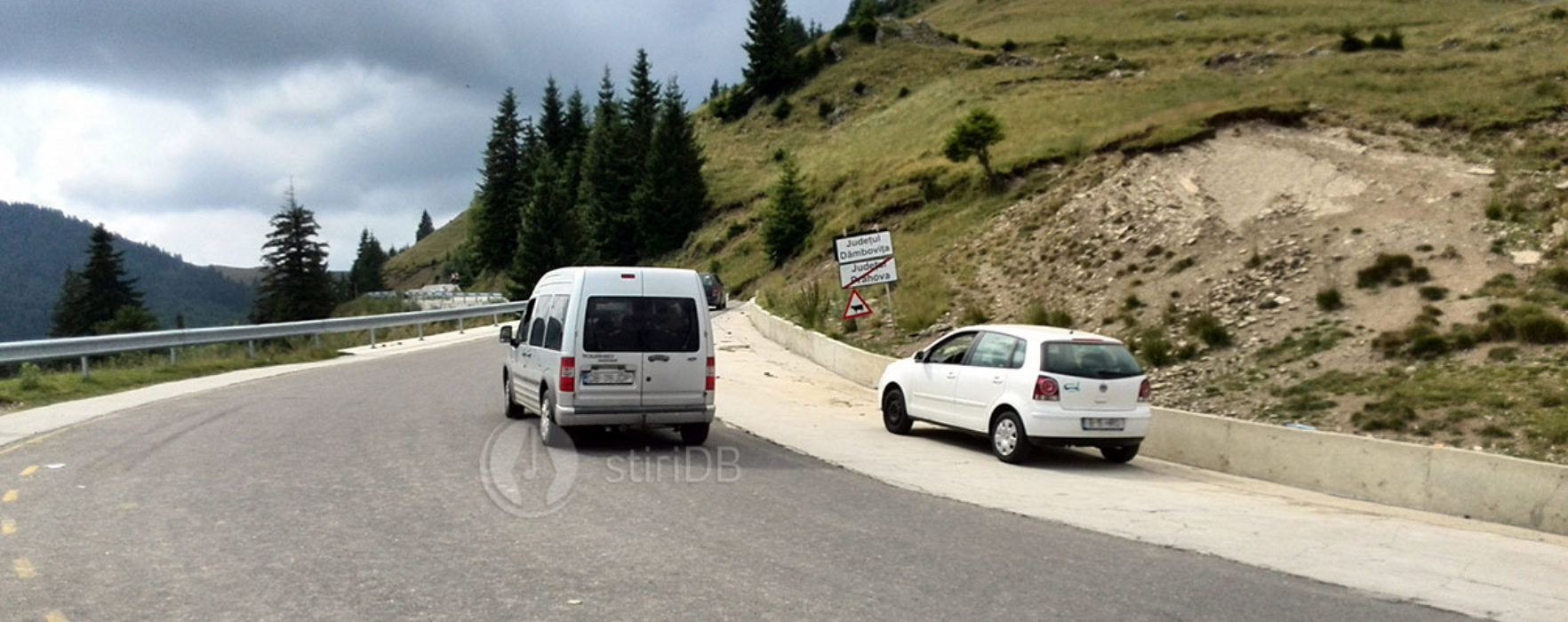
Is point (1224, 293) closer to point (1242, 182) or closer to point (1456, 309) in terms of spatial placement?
point (1456, 309)

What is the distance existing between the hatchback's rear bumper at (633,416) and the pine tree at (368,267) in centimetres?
16494

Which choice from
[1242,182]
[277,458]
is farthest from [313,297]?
[277,458]

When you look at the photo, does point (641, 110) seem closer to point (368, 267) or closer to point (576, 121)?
point (576, 121)

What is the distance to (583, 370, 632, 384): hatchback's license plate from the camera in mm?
11656

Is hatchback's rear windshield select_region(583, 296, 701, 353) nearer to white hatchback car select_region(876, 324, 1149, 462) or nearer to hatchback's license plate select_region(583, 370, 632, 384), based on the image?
hatchback's license plate select_region(583, 370, 632, 384)

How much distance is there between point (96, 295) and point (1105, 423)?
83389mm

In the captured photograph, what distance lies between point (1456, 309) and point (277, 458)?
60.8 ft

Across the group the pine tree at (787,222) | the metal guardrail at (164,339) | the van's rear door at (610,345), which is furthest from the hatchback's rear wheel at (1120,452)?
the pine tree at (787,222)

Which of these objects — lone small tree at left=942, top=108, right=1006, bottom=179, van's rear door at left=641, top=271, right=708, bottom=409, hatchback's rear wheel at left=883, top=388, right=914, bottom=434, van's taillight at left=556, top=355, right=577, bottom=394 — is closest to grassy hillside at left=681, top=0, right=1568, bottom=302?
lone small tree at left=942, top=108, right=1006, bottom=179

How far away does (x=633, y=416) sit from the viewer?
38.7 feet

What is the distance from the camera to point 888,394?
Result: 1503 cm

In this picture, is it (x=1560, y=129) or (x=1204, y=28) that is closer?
(x=1560, y=129)

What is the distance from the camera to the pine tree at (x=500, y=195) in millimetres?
92625

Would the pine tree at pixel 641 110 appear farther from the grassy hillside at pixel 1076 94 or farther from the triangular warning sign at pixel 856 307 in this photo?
the triangular warning sign at pixel 856 307
